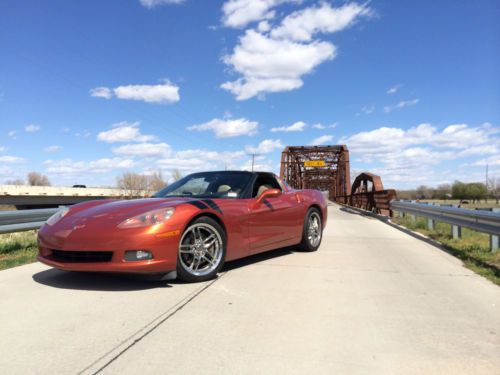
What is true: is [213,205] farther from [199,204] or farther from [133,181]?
[133,181]

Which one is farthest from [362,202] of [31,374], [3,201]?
[3,201]

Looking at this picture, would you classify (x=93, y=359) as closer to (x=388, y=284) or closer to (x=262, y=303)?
(x=262, y=303)

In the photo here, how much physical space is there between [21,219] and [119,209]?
12.0 feet

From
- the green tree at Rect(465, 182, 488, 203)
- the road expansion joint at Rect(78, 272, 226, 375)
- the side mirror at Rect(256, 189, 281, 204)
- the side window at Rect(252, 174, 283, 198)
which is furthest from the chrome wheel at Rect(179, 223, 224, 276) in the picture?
the green tree at Rect(465, 182, 488, 203)

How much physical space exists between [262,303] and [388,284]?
65.1 inches

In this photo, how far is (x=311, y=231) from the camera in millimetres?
6590

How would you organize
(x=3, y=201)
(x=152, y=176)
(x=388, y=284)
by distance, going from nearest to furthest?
(x=388, y=284) → (x=3, y=201) → (x=152, y=176)

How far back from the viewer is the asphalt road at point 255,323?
7.97 ft

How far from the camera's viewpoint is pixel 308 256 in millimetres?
6160

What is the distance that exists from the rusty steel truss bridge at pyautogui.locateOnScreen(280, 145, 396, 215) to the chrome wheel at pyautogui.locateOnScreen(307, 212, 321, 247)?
801 centimetres

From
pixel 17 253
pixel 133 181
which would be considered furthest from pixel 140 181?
pixel 17 253


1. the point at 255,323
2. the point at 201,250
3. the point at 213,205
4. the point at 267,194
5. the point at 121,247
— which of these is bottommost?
the point at 255,323

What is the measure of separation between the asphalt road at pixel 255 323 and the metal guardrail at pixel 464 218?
1352 millimetres

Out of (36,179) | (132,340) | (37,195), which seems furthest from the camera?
(36,179)
